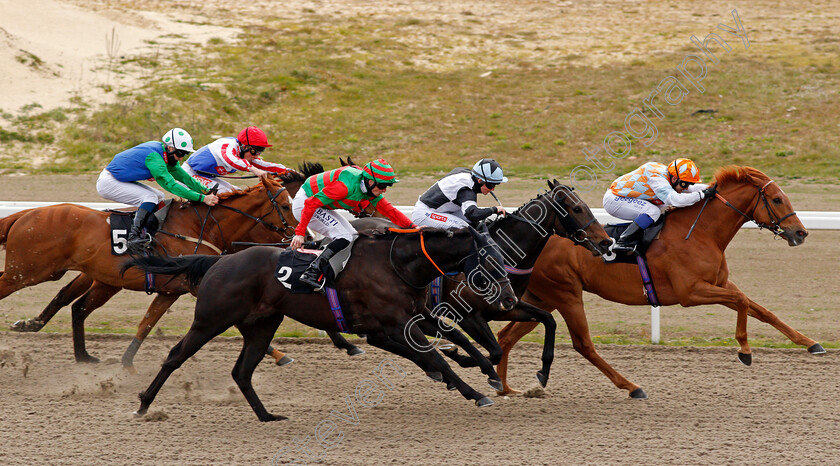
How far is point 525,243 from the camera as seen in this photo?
6.11m

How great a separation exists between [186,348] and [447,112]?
587 inches

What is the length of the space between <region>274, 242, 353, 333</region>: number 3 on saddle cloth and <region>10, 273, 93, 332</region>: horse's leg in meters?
2.49

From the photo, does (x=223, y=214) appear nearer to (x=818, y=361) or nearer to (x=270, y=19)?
(x=818, y=361)

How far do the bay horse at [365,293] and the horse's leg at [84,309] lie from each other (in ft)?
5.39

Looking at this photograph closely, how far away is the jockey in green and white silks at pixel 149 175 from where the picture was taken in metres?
7.06

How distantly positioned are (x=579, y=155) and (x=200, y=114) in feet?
27.6

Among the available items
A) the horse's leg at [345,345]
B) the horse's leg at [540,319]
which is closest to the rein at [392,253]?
the horse's leg at [540,319]

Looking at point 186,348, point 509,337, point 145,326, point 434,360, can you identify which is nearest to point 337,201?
point 434,360

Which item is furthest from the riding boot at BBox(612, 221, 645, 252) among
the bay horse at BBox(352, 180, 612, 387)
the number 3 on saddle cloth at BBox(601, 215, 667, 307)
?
the bay horse at BBox(352, 180, 612, 387)

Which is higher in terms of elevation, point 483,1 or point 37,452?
point 483,1

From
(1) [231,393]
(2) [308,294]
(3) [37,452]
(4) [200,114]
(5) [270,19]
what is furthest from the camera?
(5) [270,19]

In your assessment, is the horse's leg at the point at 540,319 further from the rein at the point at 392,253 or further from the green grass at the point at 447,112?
the green grass at the point at 447,112

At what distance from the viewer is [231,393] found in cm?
647

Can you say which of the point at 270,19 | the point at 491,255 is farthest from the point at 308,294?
the point at 270,19
